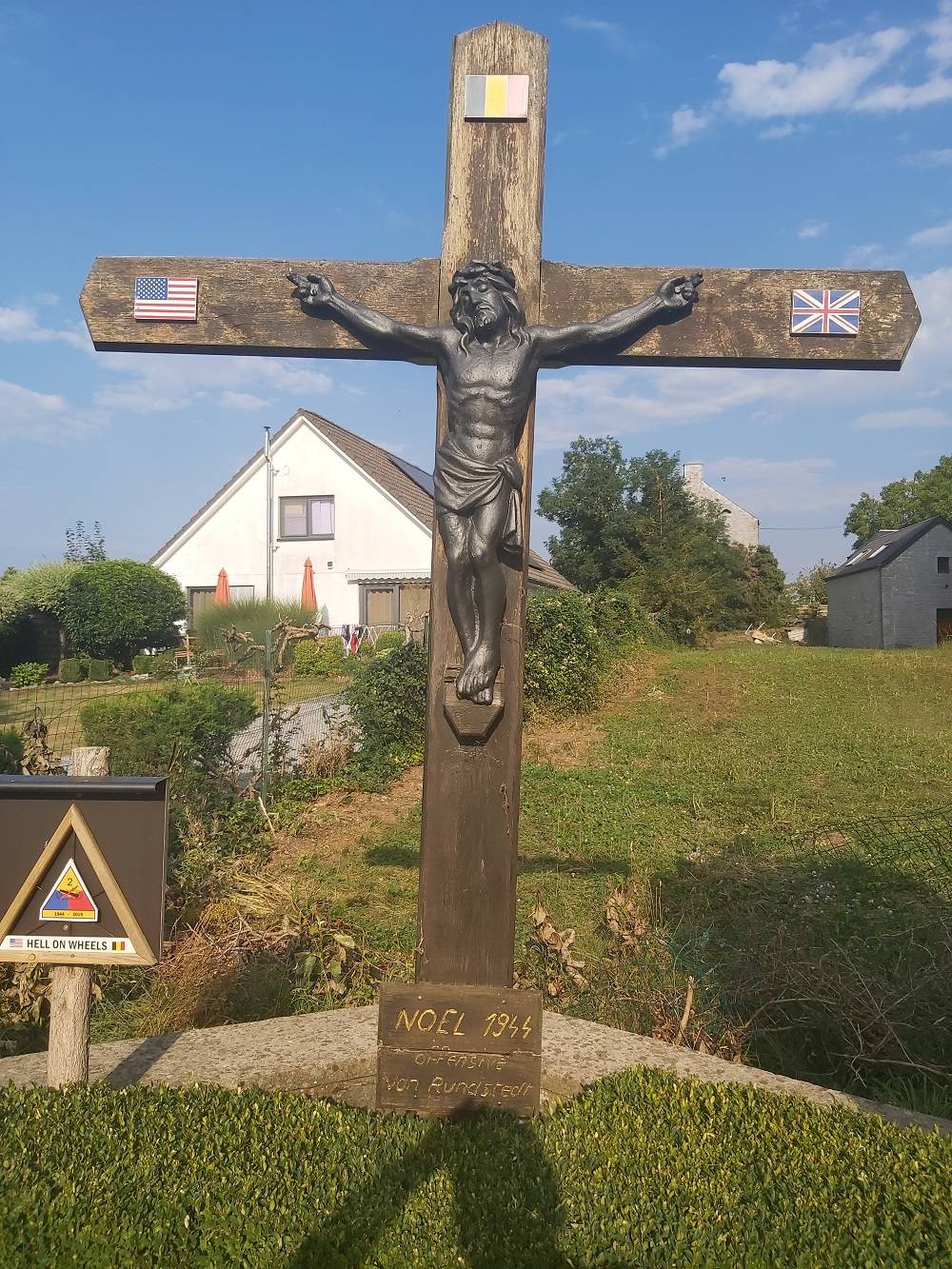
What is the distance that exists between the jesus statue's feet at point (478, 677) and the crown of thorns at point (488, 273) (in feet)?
3.95

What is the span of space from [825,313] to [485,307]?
1.24 m

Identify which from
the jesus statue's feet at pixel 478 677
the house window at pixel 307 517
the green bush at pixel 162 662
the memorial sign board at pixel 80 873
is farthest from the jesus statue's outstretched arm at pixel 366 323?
the house window at pixel 307 517

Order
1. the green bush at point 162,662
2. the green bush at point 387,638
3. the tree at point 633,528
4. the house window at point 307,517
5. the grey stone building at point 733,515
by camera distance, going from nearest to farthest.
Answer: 1. the green bush at point 162,662
2. the green bush at point 387,638
3. the house window at point 307,517
4. the tree at point 633,528
5. the grey stone building at point 733,515

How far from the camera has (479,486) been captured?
2938 millimetres

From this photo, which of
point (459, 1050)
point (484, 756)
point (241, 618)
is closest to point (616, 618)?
point (241, 618)

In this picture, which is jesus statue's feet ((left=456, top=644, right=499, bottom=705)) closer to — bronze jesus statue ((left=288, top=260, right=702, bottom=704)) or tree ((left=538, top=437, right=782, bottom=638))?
bronze jesus statue ((left=288, top=260, right=702, bottom=704))

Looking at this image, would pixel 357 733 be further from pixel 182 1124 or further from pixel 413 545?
pixel 413 545

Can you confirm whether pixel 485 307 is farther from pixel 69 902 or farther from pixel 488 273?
pixel 69 902

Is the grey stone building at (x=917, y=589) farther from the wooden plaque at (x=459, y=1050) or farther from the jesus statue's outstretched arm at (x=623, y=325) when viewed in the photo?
the wooden plaque at (x=459, y=1050)

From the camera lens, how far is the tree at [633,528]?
104 ft

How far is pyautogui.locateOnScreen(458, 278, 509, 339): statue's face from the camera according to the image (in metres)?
3.03

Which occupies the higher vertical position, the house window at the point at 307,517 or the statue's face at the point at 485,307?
the house window at the point at 307,517

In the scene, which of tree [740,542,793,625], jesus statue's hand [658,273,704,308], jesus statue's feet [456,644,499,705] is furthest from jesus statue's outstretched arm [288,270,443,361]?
tree [740,542,793,625]

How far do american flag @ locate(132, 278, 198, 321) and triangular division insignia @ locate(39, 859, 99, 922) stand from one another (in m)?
1.93
